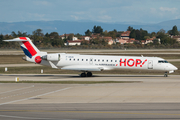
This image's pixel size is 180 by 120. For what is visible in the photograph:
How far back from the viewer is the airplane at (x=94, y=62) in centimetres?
3553

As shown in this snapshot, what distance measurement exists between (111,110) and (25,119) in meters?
4.99

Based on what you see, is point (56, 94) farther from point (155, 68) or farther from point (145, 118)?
point (155, 68)

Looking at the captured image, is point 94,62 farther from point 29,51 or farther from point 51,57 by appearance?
point 29,51

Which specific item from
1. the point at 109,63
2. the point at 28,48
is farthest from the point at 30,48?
the point at 109,63

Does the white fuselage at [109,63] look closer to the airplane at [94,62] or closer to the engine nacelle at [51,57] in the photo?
the airplane at [94,62]

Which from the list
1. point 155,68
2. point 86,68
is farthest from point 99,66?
point 155,68

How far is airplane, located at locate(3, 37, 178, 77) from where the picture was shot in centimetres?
3553

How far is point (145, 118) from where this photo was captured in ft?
45.9

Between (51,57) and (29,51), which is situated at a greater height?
(29,51)

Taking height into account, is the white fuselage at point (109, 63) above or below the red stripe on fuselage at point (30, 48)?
below

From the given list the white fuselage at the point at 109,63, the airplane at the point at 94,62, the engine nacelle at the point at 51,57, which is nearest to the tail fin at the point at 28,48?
the airplane at the point at 94,62

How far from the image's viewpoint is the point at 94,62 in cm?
3669

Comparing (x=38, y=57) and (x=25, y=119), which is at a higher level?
(x=38, y=57)

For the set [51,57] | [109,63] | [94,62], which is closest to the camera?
[109,63]
